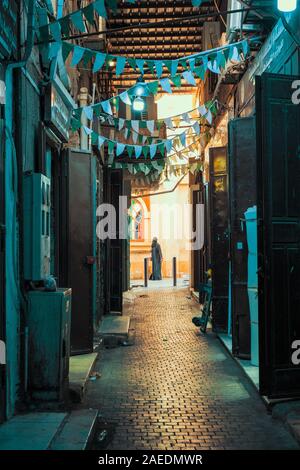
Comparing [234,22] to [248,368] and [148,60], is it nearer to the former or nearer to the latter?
[148,60]

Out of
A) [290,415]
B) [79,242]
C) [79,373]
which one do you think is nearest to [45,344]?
[79,373]

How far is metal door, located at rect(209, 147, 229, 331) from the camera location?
34.3 ft

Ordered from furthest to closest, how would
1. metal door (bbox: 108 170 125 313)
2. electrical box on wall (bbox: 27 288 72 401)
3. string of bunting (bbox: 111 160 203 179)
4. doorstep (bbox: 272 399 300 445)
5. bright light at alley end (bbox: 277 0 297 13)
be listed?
string of bunting (bbox: 111 160 203 179)
metal door (bbox: 108 170 125 313)
electrical box on wall (bbox: 27 288 72 401)
bright light at alley end (bbox: 277 0 297 13)
doorstep (bbox: 272 399 300 445)

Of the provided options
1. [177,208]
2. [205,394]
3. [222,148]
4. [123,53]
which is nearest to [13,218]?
[205,394]

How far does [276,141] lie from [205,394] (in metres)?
3.09

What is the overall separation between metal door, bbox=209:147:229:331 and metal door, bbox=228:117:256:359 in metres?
2.13

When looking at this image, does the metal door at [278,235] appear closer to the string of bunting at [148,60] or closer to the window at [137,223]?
the string of bunting at [148,60]

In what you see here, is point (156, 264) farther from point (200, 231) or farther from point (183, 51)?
point (183, 51)

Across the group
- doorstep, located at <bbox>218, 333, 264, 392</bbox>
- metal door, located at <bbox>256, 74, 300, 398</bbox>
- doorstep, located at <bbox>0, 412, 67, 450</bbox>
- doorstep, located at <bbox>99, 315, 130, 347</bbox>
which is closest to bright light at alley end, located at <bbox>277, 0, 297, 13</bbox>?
metal door, located at <bbox>256, 74, 300, 398</bbox>

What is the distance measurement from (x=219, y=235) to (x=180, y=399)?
15.9 ft

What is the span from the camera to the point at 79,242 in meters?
8.38

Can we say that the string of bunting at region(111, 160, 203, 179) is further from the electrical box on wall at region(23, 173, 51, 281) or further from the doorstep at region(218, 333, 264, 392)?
the electrical box on wall at region(23, 173, 51, 281)

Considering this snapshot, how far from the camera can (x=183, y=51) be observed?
14.7 metres

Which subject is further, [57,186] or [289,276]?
[57,186]
